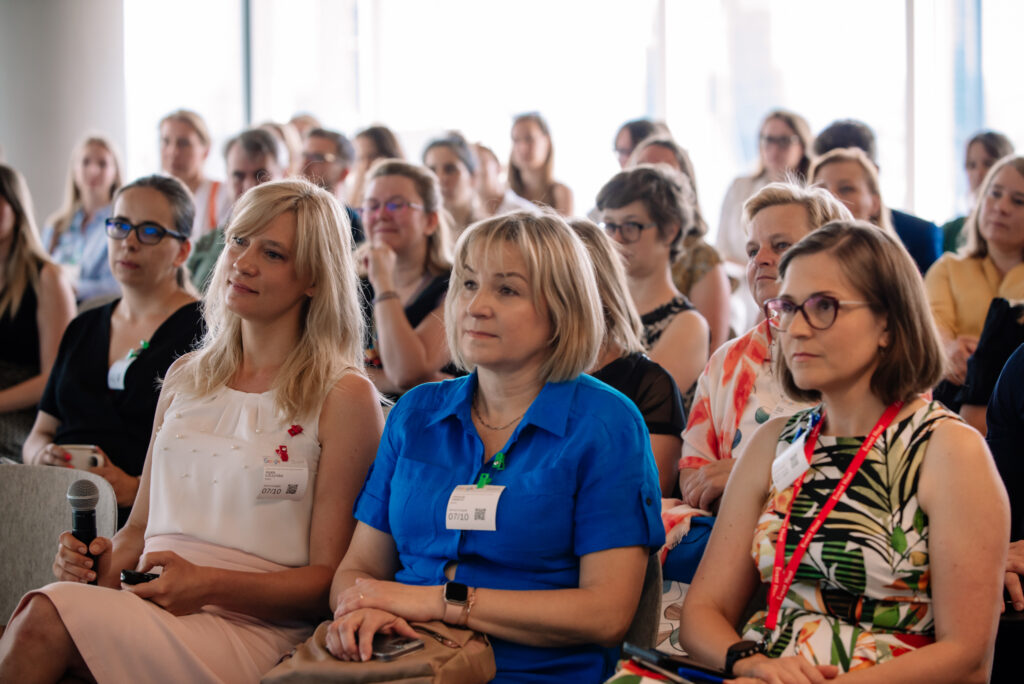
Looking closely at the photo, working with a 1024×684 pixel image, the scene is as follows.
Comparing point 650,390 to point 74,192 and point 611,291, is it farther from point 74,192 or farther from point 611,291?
point 74,192

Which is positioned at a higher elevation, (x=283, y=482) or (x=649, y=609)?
(x=283, y=482)

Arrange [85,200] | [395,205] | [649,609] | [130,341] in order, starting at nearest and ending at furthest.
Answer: [649,609]
[130,341]
[395,205]
[85,200]

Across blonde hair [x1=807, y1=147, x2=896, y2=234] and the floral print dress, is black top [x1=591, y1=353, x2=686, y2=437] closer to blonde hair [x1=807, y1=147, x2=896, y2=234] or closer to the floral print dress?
the floral print dress

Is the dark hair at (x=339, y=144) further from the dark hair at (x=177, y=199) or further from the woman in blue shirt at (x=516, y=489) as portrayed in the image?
the woman in blue shirt at (x=516, y=489)

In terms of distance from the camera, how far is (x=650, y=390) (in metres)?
2.65

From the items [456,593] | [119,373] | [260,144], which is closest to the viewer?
[456,593]

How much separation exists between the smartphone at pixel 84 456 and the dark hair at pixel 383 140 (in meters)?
3.05

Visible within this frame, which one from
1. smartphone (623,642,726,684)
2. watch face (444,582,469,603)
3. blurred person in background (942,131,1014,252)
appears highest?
blurred person in background (942,131,1014,252)

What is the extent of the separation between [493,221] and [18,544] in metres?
1.40

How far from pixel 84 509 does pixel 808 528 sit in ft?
4.36

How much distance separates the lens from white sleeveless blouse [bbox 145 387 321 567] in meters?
2.20

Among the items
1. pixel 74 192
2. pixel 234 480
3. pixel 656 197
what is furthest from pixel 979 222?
pixel 74 192

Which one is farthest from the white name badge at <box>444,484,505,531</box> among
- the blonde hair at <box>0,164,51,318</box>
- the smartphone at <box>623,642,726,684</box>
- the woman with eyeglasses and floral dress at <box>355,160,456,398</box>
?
the blonde hair at <box>0,164,51,318</box>

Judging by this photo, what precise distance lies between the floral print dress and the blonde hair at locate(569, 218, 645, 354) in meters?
0.97
